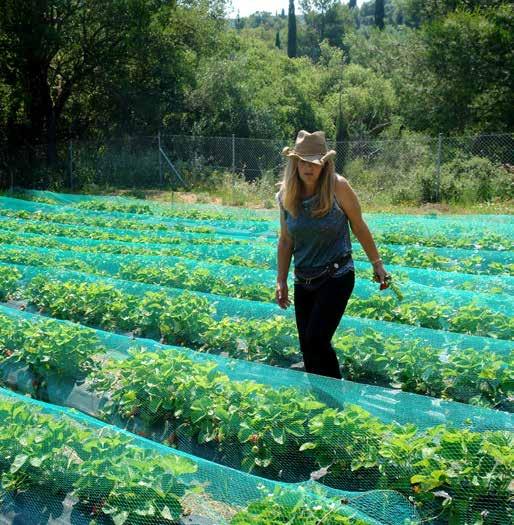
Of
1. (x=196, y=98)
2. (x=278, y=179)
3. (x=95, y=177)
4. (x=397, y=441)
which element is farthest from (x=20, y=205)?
(x=397, y=441)

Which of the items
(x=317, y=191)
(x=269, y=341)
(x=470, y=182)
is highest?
(x=317, y=191)

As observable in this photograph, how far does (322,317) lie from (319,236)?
496 mm

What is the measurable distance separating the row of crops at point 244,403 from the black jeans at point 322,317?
0.57 feet

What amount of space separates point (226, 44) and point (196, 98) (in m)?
5.58

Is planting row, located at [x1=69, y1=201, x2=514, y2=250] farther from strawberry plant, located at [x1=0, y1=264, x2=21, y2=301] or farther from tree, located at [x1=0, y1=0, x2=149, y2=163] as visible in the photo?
tree, located at [x1=0, y1=0, x2=149, y2=163]

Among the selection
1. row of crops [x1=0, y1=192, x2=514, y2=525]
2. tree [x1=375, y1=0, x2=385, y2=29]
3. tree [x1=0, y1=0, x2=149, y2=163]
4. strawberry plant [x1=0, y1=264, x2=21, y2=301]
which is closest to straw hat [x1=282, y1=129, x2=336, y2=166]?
row of crops [x1=0, y1=192, x2=514, y2=525]

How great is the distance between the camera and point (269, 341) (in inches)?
225

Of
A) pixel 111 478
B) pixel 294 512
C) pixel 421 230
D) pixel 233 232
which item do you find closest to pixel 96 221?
pixel 233 232

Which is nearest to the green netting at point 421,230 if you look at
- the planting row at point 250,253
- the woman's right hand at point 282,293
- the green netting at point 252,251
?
the green netting at point 252,251

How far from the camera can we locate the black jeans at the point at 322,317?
4.35m

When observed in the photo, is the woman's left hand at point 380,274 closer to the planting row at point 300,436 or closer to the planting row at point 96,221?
the planting row at point 300,436

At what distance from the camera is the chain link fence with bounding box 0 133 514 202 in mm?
17641

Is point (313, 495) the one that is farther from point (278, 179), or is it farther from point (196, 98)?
point (196, 98)

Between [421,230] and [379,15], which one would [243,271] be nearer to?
[421,230]
